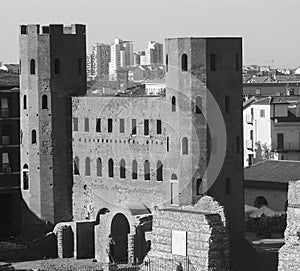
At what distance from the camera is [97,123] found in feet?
244

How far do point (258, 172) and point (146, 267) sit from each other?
1804 cm

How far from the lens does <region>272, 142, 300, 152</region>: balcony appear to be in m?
90.0

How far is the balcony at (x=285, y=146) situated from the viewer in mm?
90000

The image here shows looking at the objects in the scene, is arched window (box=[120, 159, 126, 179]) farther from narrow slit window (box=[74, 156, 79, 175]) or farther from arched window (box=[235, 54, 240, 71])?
arched window (box=[235, 54, 240, 71])

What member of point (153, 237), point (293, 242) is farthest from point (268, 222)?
point (293, 242)

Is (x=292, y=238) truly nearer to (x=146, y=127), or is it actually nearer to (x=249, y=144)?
(x=146, y=127)

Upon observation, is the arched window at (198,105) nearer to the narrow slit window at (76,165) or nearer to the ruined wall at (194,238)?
the ruined wall at (194,238)

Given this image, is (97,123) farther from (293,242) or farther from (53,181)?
(293,242)

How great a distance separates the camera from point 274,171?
79.2m

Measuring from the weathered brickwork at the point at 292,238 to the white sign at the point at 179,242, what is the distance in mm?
5540

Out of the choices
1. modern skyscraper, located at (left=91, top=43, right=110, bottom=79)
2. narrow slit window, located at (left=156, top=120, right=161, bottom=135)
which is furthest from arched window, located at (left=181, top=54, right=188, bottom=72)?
modern skyscraper, located at (left=91, top=43, right=110, bottom=79)

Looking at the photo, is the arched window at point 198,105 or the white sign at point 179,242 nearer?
the white sign at point 179,242

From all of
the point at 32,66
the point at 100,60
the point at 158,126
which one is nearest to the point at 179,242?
the point at 158,126

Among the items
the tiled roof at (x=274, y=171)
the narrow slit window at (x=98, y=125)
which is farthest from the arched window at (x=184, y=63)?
the tiled roof at (x=274, y=171)
